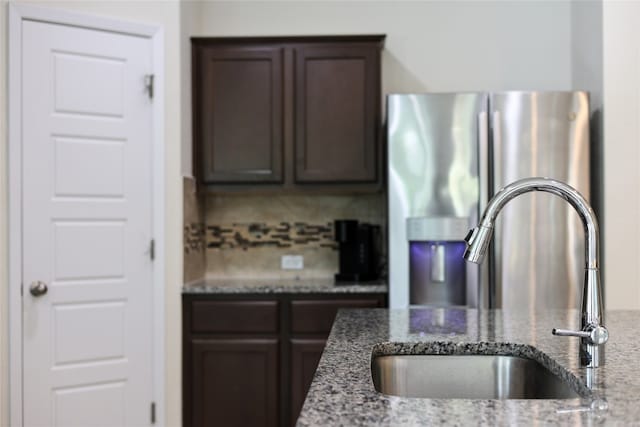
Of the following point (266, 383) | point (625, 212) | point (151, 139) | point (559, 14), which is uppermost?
point (559, 14)

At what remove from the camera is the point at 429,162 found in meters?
2.96

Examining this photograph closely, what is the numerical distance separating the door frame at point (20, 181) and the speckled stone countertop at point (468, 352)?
1.42 meters

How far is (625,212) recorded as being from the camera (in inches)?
118

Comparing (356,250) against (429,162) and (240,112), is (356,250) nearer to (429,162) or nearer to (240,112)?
(429,162)

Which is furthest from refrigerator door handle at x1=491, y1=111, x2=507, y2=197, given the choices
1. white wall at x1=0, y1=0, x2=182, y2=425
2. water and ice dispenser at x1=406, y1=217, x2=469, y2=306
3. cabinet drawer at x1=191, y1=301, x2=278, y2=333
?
white wall at x1=0, y1=0, x2=182, y2=425

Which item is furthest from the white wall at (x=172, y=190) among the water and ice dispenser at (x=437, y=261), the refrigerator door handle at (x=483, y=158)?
the refrigerator door handle at (x=483, y=158)

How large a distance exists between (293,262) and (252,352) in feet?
2.49

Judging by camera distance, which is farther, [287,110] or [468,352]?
[287,110]

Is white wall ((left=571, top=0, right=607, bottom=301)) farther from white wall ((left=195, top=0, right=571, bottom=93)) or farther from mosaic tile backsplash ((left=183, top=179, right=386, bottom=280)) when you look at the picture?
mosaic tile backsplash ((left=183, top=179, right=386, bottom=280))

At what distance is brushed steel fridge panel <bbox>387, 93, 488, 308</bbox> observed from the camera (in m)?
2.94

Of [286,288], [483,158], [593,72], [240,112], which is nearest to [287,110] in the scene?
[240,112]

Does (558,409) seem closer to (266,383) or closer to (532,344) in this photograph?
(532,344)

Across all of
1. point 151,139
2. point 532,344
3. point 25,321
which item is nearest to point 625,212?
point 532,344

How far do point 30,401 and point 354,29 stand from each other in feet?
8.80
